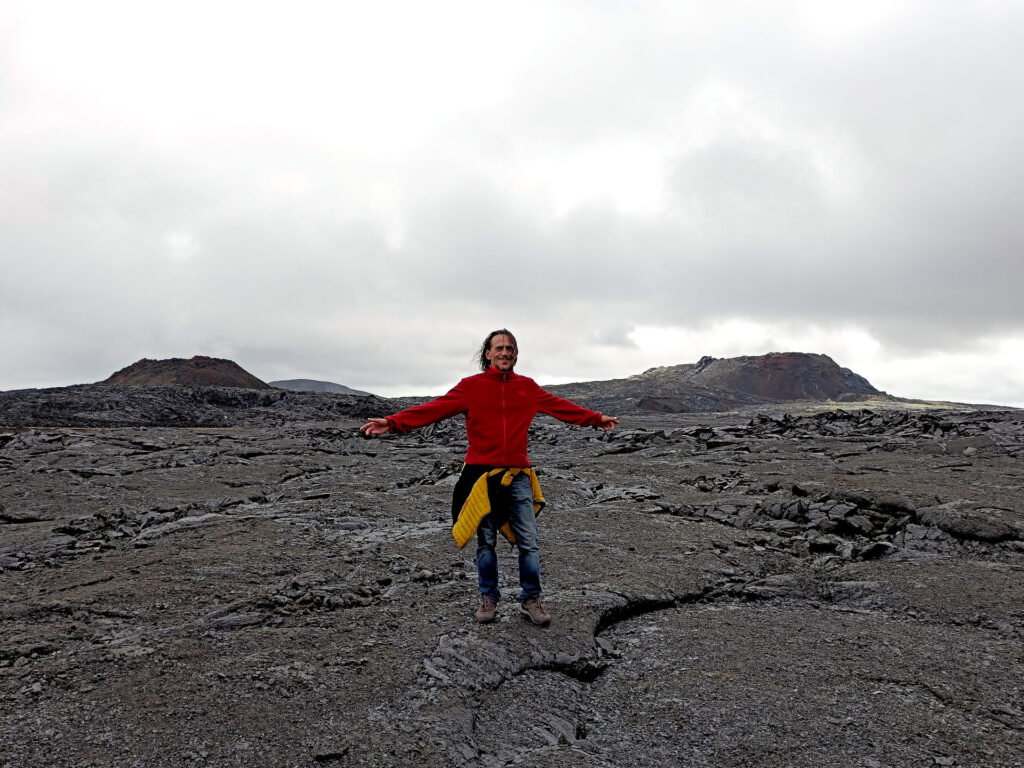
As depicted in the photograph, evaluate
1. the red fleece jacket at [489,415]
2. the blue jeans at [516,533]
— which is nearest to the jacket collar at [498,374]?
the red fleece jacket at [489,415]

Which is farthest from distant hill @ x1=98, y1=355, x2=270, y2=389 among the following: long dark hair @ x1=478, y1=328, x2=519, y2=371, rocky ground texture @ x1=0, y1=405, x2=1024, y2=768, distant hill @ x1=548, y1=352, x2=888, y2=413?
long dark hair @ x1=478, y1=328, x2=519, y2=371

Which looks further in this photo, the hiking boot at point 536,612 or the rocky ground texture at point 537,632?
the hiking boot at point 536,612

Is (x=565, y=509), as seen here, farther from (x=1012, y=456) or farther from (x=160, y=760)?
(x=1012, y=456)

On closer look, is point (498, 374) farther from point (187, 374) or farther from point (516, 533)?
point (187, 374)

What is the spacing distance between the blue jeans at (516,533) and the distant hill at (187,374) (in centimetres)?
5073

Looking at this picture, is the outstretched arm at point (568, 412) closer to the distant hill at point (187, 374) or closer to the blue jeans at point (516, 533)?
the blue jeans at point (516, 533)

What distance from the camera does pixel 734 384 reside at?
80000mm

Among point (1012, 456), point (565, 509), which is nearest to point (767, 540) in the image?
point (565, 509)

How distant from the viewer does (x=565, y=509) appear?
922 cm

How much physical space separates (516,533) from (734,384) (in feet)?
266

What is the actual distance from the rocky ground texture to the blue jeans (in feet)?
1.17

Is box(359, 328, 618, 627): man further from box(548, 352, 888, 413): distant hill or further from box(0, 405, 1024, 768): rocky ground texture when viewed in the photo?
box(548, 352, 888, 413): distant hill

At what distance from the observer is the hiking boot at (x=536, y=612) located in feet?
14.3

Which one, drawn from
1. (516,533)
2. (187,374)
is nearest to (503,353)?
(516,533)
